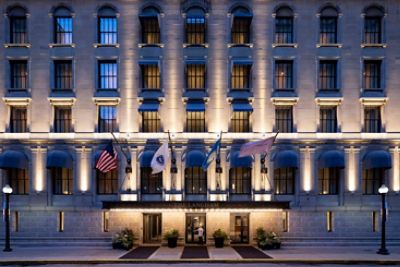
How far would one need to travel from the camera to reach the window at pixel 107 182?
103 ft

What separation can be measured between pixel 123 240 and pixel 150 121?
876cm

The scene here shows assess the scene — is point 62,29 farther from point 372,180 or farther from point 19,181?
point 372,180

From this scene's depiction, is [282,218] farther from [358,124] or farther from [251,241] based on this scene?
[358,124]

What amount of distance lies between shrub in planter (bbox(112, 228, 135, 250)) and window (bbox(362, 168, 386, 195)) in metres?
17.5

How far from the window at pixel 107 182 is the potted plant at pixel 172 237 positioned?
5.12 meters

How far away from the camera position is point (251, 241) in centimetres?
3116

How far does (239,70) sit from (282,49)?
355 centimetres

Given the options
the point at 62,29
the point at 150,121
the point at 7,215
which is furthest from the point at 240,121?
the point at 7,215

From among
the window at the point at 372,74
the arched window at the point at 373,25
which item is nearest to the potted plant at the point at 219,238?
the window at the point at 372,74

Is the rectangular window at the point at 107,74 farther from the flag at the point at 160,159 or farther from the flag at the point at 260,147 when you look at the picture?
the flag at the point at 260,147

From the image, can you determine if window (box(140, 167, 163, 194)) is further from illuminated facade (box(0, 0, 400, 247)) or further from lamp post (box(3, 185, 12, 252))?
lamp post (box(3, 185, 12, 252))

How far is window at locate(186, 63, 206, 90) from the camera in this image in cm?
3170

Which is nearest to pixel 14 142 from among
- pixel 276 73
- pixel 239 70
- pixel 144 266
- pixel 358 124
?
pixel 144 266

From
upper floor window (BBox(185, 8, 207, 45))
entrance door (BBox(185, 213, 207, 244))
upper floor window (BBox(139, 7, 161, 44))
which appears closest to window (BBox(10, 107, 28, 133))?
upper floor window (BBox(139, 7, 161, 44))
